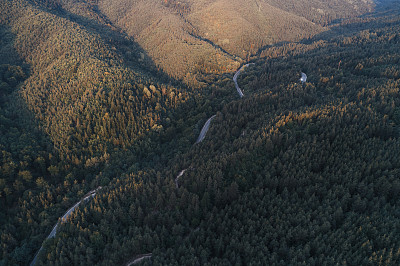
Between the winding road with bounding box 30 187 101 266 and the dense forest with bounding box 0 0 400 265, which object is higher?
the dense forest with bounding box 0 0 400 265

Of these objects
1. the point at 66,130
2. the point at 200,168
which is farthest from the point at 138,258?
the point at 66,130

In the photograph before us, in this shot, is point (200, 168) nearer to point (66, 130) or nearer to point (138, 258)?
point (138, 258)

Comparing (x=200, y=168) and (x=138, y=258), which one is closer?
(x=138, y=258)

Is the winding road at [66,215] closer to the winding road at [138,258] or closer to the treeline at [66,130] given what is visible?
the treeline at [66,130]

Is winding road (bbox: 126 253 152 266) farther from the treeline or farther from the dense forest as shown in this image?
the treeline

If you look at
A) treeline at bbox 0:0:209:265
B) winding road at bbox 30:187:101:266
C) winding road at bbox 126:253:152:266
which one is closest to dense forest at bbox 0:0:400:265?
treeline at bbox 0:0:209:265

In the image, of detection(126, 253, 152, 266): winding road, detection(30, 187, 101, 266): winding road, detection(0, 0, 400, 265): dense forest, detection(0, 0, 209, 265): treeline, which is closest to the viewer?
detection(0, 0, 400, 265): dense forest

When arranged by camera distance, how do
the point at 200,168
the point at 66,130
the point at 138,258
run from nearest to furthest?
the point at 138,258 → the point at 200,168 → the point at 66,130

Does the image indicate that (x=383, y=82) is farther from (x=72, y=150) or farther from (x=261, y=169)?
(x=72, y=150)

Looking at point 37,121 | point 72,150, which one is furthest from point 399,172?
point 37,121
